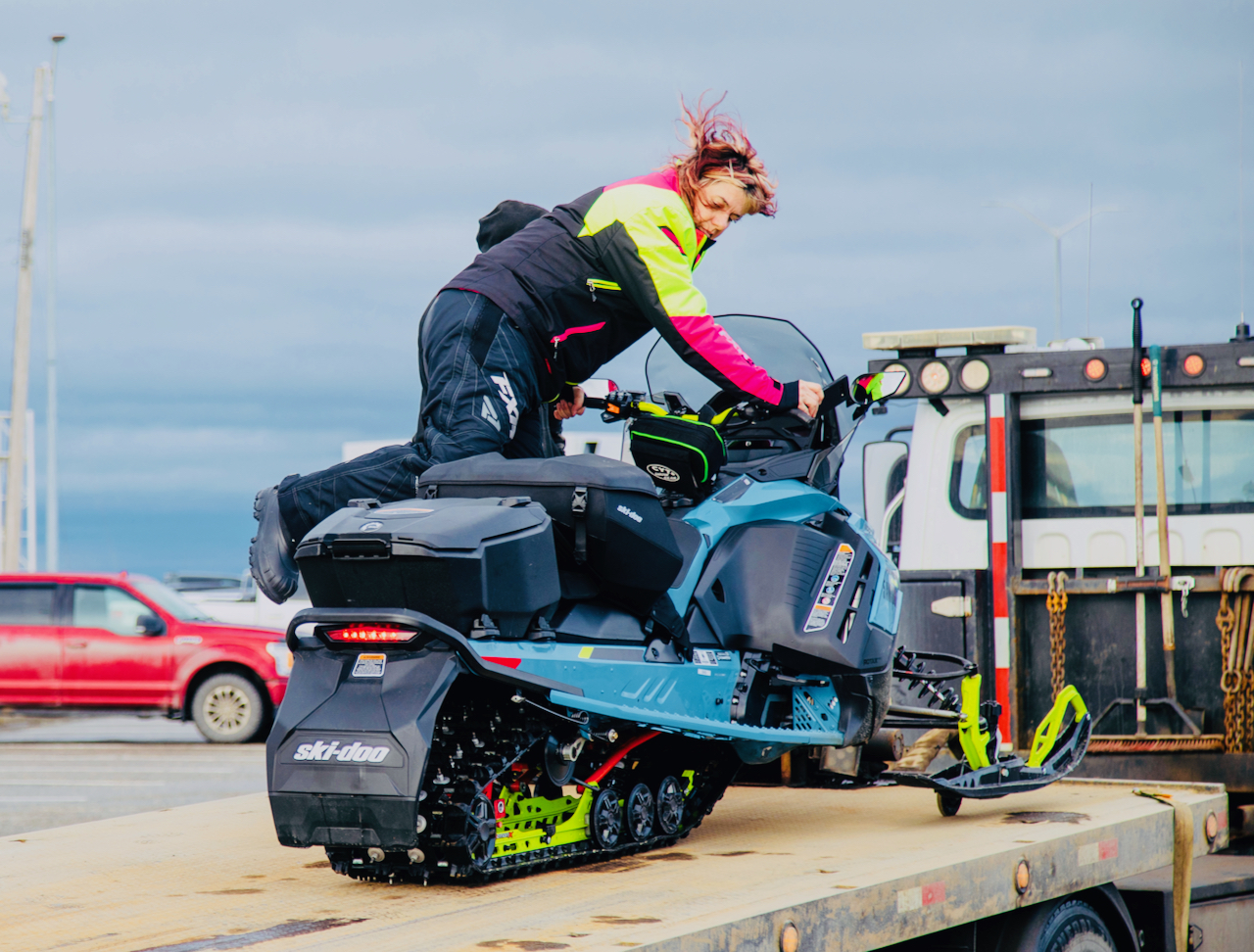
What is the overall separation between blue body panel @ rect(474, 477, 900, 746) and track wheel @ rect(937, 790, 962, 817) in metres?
0.56

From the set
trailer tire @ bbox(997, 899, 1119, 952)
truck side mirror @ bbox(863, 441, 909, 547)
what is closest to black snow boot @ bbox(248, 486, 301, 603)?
trailer tire @ bbox(997, 899, 1119, 952)

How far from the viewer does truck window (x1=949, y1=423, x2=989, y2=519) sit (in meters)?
7.07

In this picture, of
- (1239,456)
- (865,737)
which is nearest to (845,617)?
(865,737)

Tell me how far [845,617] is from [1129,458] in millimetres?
2815

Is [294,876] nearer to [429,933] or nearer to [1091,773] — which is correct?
[429,933]

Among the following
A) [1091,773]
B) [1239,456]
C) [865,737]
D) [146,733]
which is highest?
[1239,456]

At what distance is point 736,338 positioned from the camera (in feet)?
16.2

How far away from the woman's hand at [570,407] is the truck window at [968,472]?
9.67ft

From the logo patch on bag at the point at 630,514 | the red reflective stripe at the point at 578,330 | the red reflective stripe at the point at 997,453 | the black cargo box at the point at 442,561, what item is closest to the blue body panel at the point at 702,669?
the black cargo box at the point at 442,561

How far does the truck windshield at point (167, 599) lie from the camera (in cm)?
1477

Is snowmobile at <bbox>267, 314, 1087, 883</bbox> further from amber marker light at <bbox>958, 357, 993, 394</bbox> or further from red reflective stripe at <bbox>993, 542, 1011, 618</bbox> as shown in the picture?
amber marker light at <bbox>958, 357, 993, 394</bbox>

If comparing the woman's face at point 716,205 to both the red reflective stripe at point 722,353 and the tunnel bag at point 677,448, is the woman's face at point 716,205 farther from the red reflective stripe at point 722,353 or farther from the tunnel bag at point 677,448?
the tunnel bag at point 677,448

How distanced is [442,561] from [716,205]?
58.0 inches

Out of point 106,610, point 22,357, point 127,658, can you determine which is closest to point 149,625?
point 127,658
